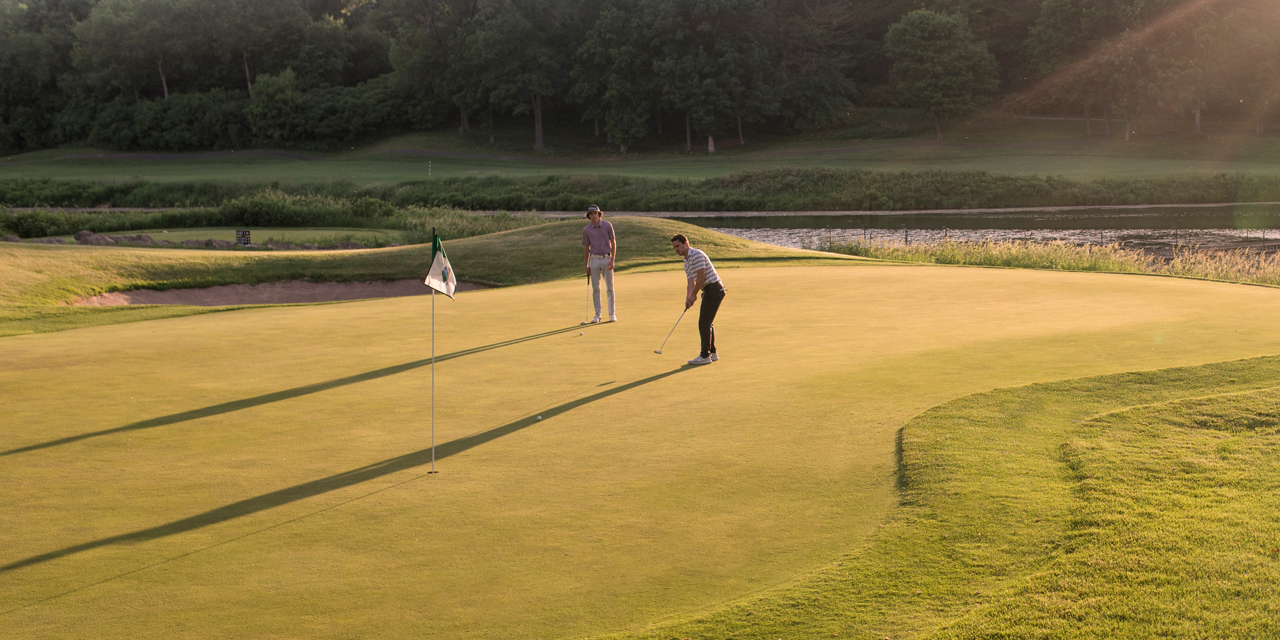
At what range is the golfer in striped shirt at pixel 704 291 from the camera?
12742 mm

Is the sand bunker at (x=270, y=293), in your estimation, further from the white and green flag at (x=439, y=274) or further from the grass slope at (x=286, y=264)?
the white and green flag at (x=439, y=274)

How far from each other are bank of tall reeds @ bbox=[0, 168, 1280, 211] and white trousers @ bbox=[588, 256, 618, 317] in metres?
47.1

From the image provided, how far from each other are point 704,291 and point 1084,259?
2296 cm

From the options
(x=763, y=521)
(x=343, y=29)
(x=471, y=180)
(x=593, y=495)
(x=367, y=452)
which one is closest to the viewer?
(x=763, y=521)

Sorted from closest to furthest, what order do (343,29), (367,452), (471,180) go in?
(367,452)
(471,180)
(343,29)

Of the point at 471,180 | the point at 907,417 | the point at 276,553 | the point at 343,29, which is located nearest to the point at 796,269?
the point at 907,417

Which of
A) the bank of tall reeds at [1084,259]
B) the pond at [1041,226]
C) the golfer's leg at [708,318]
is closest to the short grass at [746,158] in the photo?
the pond at [1041,226]

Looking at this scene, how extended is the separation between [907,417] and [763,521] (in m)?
3.16

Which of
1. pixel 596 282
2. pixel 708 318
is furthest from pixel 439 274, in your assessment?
pixel 596 282

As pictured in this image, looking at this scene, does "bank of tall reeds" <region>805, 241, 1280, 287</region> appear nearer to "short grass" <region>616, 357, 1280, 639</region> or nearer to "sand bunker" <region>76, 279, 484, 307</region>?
"sand bunker" <region>76, 279, 484, 307</region>

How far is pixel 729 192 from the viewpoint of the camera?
66312 mm

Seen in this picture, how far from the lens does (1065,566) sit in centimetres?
618

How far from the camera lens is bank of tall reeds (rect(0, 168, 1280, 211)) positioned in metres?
61.5

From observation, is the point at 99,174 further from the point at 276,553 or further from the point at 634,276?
the point at 276,553
